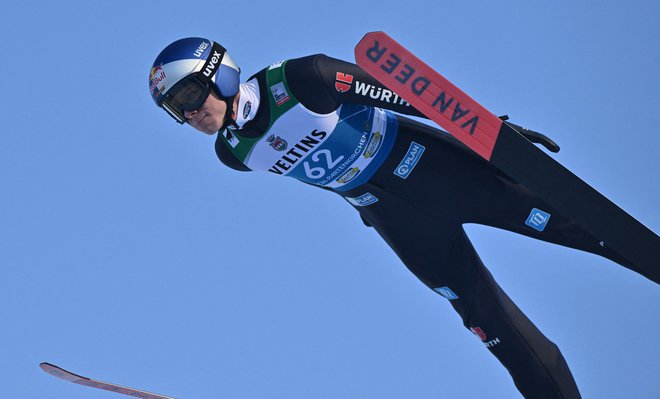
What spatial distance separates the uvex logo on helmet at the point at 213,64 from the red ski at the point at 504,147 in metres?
0.54

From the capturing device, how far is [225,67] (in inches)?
123

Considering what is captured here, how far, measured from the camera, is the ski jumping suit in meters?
3.12

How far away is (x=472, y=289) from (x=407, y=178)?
0.47 metres

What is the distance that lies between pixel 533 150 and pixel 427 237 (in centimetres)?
61

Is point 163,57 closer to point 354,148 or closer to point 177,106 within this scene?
point 177,106

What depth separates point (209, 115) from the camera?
10.1 ft

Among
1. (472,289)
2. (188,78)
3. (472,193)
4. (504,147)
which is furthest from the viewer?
(472,289)

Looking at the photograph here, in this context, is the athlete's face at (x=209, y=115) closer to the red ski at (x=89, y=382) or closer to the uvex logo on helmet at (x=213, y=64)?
the uvex logo on helmet at (x=213, y=64)

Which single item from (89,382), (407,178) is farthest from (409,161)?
(89,382)

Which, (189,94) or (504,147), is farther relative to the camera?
(189,94)

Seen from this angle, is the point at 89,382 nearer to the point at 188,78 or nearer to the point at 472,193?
the point at 188,78

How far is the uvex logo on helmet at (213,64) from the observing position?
306 cm

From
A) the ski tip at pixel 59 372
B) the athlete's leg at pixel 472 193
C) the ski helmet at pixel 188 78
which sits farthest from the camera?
the ski tip at pixel 59 372

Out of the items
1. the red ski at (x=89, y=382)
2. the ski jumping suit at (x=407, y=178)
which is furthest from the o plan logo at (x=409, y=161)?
the red ski at (x=89, y=382)
